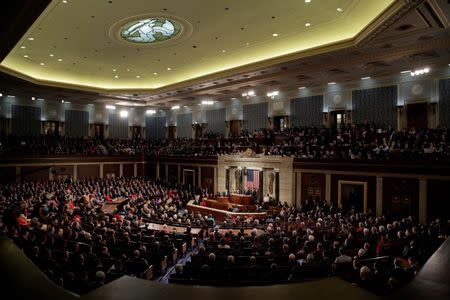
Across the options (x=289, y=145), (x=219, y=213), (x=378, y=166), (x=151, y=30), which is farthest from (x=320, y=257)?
(x=151, y=30)

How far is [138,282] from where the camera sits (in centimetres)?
150

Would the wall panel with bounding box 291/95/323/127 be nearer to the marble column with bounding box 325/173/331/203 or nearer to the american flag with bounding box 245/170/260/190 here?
the american flag with bounding box 245/170/260/190

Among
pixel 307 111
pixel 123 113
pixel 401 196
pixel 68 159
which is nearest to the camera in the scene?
pixel 401 196

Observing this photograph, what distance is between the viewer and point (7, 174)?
23.0 metres

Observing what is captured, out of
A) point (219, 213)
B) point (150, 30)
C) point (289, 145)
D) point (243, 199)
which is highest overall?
point (150, 30)

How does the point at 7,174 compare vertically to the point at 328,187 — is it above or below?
above

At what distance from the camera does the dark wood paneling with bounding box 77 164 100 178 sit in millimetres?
27052

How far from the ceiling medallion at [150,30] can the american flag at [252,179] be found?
11282 mm

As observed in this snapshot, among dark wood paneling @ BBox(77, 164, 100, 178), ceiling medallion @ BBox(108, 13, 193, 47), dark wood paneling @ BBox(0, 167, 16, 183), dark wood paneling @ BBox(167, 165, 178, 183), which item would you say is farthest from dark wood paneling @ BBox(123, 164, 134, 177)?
ceiling medallion @ BBox(108, 13, 193, 47)

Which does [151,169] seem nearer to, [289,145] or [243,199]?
[243,199]

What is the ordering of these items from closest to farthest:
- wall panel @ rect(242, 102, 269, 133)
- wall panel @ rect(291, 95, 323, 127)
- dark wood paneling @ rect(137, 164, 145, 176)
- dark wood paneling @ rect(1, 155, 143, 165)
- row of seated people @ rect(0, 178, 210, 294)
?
row of seated people @ rect(0, 178, 210, 294), wall panel @ rect(291, 95, 323, 127), dark wood paneling @ rect(1, 155, 143, 165), wall panel @ rect(242, 102, 269, 133), dark wood paneling @ rect(137, 164, 145, 176)

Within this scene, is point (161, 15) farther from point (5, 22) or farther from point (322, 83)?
point (322, 83)

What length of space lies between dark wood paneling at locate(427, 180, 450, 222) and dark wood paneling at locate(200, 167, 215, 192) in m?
15.3

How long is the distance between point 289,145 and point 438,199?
9.20 metres
